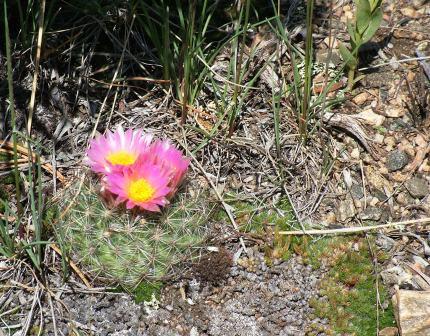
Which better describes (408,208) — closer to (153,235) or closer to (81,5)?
A: (153,235)

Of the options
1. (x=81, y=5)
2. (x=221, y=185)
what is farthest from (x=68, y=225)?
(x=81, y=5)

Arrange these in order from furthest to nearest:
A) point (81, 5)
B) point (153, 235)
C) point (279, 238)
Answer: point (81, 5) → point (279, 238) → point (153, 235)

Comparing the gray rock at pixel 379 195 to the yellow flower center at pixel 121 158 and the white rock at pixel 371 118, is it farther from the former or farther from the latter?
the yellow flower center at pixel 121 158

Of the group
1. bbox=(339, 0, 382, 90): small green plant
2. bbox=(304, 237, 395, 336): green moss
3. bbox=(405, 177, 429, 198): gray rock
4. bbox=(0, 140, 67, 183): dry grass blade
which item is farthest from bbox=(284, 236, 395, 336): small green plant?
bbox=(0, 140, 67, 183): dry grass blade

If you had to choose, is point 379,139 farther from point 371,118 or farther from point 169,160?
point 169,160

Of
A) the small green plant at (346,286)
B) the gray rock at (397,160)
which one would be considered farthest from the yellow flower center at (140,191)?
the gray rock at (397,160)

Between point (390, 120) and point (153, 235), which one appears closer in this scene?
point (153, 235)
